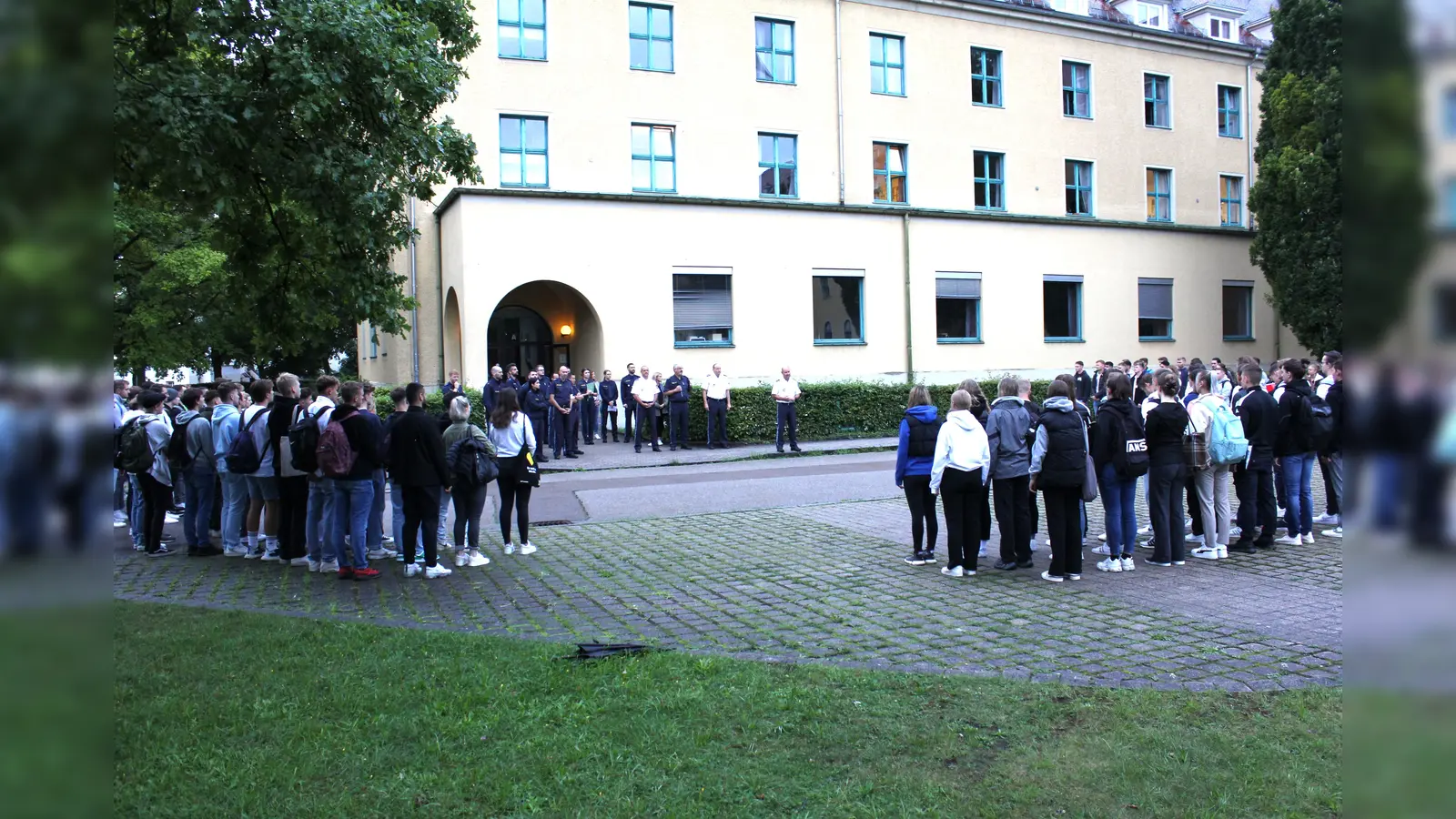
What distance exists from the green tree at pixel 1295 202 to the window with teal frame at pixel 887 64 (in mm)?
10959

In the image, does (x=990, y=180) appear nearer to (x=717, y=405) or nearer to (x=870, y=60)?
(x=870, y=60)

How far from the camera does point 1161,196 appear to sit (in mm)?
36688

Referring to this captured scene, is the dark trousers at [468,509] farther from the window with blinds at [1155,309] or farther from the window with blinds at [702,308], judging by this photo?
the window with blinds at [1155,309]

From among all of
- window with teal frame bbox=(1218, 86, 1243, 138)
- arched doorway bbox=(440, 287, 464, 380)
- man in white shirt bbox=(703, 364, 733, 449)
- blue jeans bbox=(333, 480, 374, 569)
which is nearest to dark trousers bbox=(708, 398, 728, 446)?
man in white shirt bbox=(703, 364, 733, 449)

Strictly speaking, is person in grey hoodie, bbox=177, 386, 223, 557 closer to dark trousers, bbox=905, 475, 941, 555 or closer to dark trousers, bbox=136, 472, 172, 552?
dark trousers, bbox=136, 472, 172, 552

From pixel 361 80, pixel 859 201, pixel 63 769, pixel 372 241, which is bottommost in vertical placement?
pixel 63 769

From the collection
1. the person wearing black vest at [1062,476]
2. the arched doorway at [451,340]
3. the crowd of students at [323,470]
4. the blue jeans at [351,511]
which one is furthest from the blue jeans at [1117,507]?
the arched doorway at [451,340]

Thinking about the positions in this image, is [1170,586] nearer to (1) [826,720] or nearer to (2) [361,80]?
(1) [826,720]

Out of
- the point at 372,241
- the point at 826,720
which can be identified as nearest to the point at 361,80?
the point at 372,241

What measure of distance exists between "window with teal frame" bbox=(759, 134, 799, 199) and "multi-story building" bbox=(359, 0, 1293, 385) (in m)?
0.08

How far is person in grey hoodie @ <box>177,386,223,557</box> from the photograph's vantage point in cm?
1189

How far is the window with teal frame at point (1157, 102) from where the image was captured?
3638cm

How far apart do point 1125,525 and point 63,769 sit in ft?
34.6

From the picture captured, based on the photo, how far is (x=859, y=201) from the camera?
3133 centimetres
